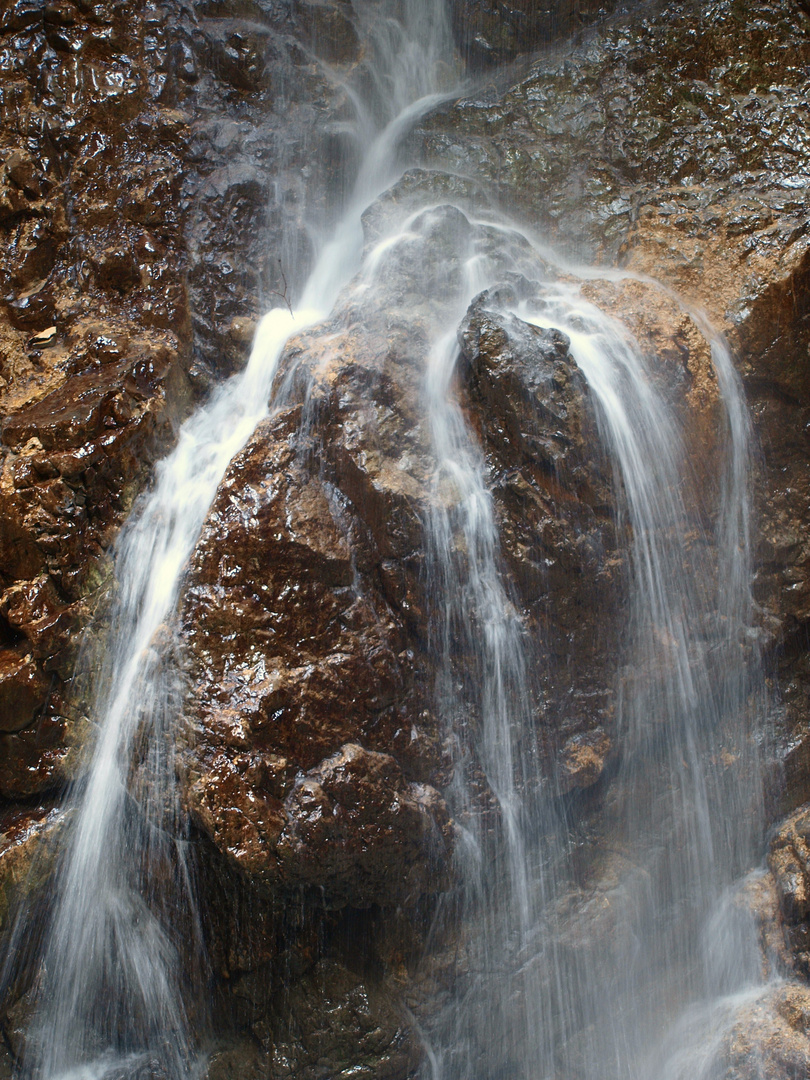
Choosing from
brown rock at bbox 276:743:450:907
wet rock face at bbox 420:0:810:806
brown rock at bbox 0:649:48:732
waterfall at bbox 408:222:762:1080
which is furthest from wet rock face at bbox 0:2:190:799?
wet rock face at bbox 420:0:810:806

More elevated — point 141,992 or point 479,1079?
point 141,992

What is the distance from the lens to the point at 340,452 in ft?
13.3

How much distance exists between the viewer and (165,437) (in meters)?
4.73

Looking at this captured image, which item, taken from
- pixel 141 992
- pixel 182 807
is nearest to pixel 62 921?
pixel 141 992

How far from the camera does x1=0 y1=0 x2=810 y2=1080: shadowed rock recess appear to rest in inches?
143

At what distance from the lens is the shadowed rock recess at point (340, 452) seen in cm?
364

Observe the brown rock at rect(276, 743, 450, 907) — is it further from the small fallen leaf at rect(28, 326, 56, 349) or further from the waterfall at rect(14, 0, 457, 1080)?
the small fallen leaf at rect(28, 326, 56, 349)

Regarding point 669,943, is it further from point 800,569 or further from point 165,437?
point 165,437

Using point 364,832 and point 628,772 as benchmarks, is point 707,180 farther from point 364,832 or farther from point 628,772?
point 364,832

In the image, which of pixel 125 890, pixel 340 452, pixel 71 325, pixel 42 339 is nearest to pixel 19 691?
pixel 125 890

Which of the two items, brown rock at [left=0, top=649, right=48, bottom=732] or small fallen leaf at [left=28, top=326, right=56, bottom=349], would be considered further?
small fallen leaf at [left=28, top=326, right=56, bottom=349]

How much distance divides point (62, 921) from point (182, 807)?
91 cm

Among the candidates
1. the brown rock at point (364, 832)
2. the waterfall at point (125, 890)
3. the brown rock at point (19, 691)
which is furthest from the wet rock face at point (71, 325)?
the brown rock at point (364, 832)

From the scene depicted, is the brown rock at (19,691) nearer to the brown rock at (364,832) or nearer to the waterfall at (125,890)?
the waterfall at (125,890)
